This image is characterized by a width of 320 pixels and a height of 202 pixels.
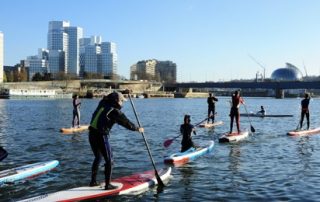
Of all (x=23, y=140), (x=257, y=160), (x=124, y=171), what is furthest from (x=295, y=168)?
(x=23, y=140)

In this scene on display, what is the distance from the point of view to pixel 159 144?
26.0m

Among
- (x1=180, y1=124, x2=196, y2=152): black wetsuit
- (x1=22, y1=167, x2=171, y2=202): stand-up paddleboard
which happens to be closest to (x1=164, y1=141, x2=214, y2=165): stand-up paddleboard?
(x1=180, y1=124, x2=196, y2=152): black wetsuit

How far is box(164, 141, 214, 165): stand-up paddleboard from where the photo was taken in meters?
18.6

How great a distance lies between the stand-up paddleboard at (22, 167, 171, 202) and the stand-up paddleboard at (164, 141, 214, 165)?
2443 millimetres

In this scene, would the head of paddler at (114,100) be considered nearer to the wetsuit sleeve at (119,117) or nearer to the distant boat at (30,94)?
the wetsuit sleeve at (119,117)

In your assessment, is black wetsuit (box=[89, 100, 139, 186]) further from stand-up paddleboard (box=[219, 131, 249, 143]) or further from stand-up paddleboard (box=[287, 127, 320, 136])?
stand-up paddleboard (box=[287, 127, 320, 136])

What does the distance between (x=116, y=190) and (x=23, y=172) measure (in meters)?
4.29

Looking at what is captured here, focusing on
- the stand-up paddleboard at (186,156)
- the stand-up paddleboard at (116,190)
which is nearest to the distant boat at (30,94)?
the stand-up paddleboard at (186,156)

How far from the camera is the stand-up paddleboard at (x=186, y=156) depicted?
18609 millimetres

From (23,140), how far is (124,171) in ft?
40.9

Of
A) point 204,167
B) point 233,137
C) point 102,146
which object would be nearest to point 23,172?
point 102,146

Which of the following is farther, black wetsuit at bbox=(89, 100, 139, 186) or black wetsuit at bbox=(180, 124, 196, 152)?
black wetsuit at bbox=(180, 124, 196, 152)

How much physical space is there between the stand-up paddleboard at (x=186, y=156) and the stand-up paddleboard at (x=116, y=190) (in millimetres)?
2443

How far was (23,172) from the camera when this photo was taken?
15.9m
